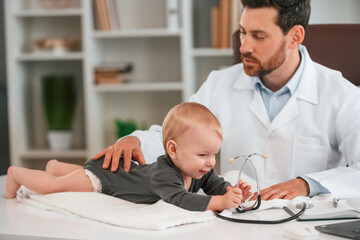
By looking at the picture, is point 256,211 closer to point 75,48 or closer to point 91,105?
point 91,105

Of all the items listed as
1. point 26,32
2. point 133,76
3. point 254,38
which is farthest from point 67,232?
point 26,32

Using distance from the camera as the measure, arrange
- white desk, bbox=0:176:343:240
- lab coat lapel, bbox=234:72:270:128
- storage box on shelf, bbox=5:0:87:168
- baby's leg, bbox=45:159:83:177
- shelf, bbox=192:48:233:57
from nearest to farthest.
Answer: white desk, bbox=0:176:343:240, baby's leg, bbox=45:159:83:177, lab coat lapel, bbox=234:72:270:128, shelf, bbox=192:48:233:57, storage box on shelf, bbox=5:0:87:168

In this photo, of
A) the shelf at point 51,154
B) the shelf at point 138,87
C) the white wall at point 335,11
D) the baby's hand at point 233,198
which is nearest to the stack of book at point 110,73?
the shelf at point 138,87

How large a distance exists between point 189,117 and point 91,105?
2.48 m

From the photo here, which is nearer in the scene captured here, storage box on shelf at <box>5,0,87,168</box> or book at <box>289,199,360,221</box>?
book at <box>289,199,360,221</box>

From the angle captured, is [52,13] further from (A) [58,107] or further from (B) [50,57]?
(A) [58,107]

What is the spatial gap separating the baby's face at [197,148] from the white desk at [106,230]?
0.13m

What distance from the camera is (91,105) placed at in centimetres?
353

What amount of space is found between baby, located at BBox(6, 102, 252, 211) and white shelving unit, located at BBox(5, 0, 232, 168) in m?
2.14

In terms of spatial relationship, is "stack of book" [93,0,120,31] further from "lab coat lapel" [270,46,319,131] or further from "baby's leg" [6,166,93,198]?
"baby's leg" [6,166,93,198]

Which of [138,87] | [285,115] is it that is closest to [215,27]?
[138,87]

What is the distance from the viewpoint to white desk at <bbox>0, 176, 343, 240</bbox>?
973mm

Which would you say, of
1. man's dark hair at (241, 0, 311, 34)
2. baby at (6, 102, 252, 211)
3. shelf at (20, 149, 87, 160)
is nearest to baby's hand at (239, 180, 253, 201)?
baby at (6, 102, 252, 211)

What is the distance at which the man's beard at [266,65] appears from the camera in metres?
1.72
